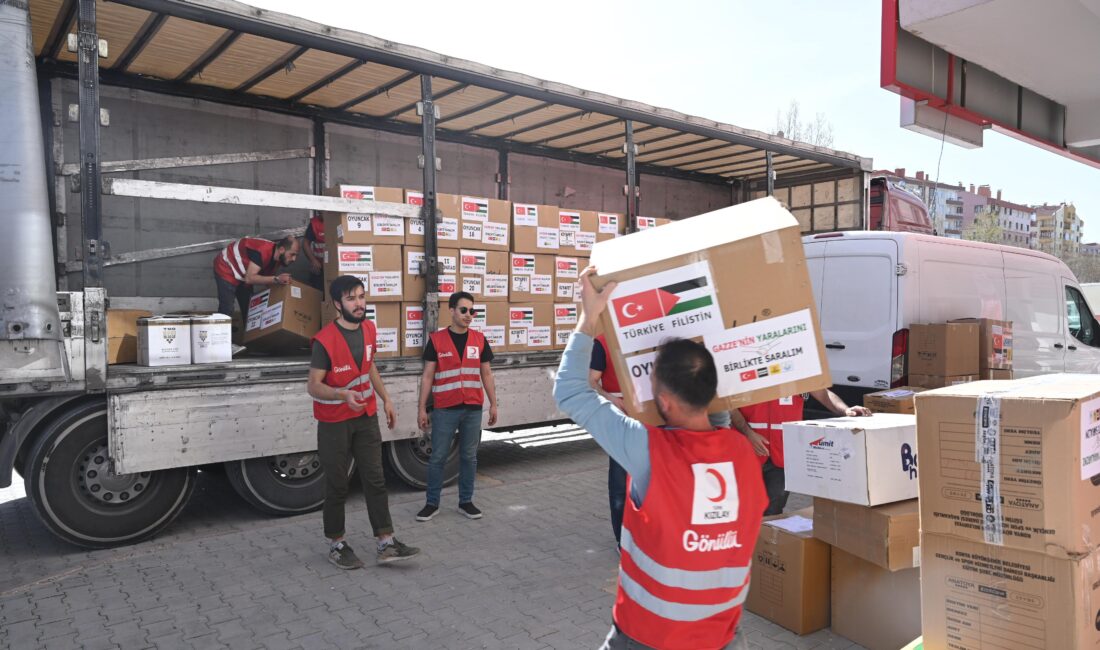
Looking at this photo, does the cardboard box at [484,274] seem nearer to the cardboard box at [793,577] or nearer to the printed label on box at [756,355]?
the cardboard box at [793,577]

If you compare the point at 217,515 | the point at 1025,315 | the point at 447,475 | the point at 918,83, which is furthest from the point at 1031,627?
the point at 1025,315

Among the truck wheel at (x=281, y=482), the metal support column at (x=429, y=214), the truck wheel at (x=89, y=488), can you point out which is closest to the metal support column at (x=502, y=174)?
the metal support column at (x=429, y=214)

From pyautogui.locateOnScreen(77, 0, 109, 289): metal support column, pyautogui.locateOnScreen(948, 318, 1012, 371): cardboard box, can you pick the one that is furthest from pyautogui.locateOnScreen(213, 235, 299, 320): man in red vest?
pyautogui.locateOnScreen(948, 318, 1012, 371): cardboard box

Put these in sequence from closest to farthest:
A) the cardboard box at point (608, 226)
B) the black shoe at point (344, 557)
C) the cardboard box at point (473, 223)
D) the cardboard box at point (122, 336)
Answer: the black shoe at point (344, 557) → the cardboard box at point (122, 336) → the cardboard box at point (473, 223) → the cardboard box at point (608, 226)

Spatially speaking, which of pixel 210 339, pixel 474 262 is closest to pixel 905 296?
pixel 474 262

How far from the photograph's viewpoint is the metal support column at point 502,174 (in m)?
9.94

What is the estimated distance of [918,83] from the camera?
3.52 meters

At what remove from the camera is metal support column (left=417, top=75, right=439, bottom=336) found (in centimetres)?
642

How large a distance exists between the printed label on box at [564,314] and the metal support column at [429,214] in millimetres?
1453

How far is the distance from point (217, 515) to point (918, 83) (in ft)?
19.0

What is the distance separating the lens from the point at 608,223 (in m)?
7.97

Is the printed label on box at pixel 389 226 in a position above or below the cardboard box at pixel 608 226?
below

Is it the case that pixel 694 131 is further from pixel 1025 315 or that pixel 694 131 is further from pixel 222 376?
pixel 222 376

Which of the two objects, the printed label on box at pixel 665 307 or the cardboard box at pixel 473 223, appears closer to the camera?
the printed label on box at pixel 665 307
